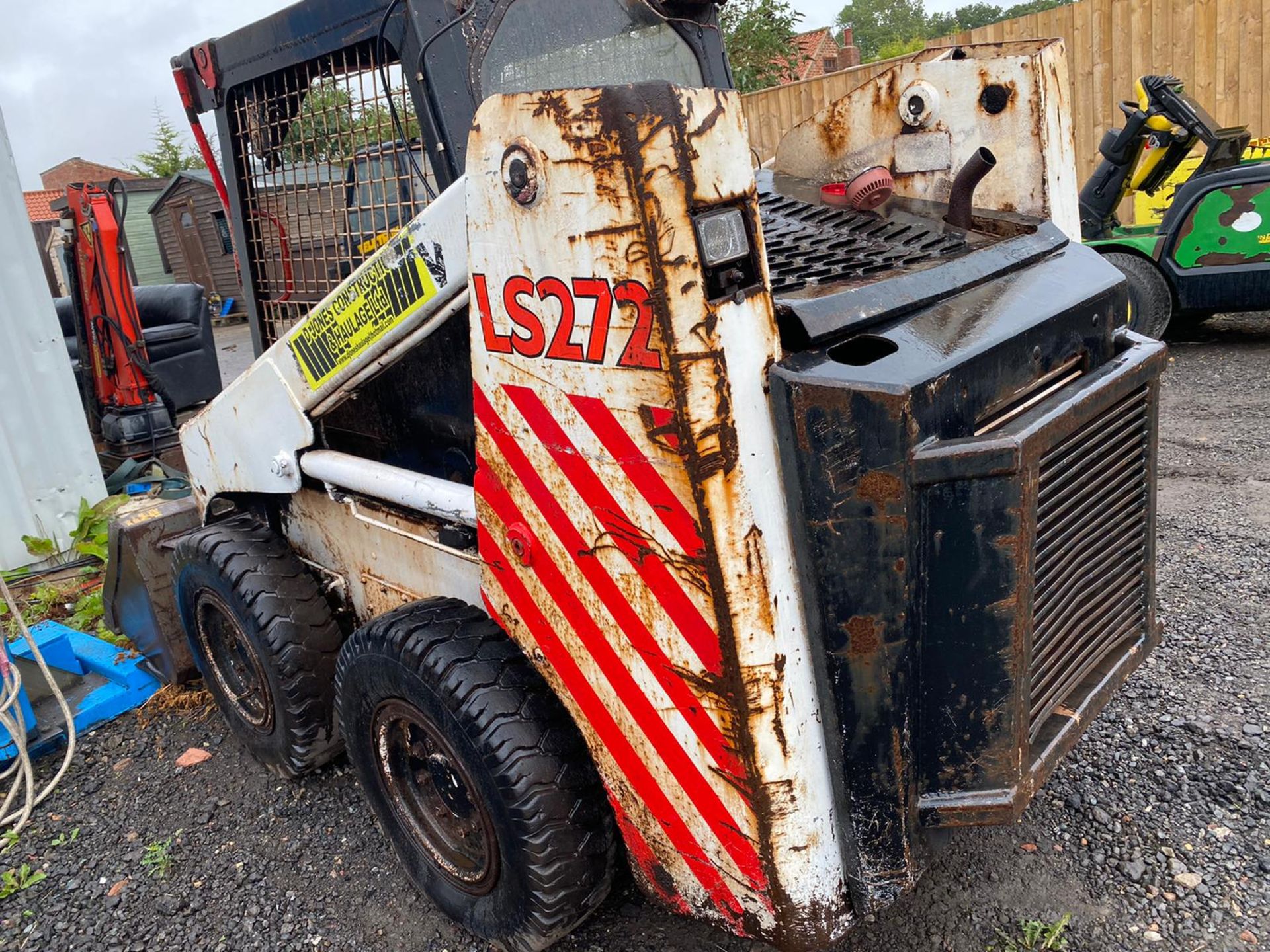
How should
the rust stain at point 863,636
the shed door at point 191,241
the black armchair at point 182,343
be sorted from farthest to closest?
the shed door at point 191,241
the black armchair at point 182,343
the rust stain at point 863,636

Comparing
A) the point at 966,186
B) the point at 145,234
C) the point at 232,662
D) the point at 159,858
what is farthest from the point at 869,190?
the point at 145,234

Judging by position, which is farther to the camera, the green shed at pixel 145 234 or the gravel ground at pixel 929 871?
the green shed at pixel 145 234

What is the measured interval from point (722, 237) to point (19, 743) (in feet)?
8.08

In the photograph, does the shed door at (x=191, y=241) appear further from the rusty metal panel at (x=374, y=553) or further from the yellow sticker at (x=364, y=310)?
the yellow sticker at (x=364, y=310)

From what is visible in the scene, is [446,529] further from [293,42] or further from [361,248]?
[293,42]

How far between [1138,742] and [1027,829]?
0.45 m

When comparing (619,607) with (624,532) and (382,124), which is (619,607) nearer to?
(624,532)

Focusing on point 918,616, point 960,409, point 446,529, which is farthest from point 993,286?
point 446,529

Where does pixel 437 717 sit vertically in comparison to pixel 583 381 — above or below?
below

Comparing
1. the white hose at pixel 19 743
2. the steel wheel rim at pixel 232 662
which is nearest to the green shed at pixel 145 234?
the white hose at pixel 19 743

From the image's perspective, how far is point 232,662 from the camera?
108 inches

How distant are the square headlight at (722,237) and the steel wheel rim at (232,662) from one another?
179 centimetres

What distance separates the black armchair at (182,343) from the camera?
25.0 ft

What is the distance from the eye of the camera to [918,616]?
144 centimetres
